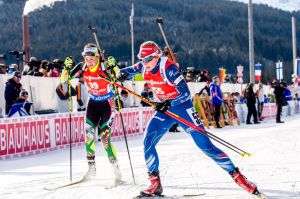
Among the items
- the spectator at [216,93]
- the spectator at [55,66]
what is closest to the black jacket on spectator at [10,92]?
the spectator at [55,66]

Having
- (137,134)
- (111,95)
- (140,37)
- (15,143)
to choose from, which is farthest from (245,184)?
(140,37)

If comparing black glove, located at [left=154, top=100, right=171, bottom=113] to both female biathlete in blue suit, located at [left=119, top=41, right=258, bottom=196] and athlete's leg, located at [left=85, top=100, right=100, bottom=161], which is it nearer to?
female biathlete in blue suit, located at [left=119, top=41, right=258, bottom=196]

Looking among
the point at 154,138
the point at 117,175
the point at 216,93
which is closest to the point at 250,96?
the point at 216,93

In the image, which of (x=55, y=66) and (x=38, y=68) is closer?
(x=55, y=66)

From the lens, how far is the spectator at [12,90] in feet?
45.7

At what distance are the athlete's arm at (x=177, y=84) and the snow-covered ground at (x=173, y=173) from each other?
1.13m

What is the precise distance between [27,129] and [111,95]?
4634 millimetres

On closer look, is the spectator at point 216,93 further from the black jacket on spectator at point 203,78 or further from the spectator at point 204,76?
the black jacket on spectator at point 203,78

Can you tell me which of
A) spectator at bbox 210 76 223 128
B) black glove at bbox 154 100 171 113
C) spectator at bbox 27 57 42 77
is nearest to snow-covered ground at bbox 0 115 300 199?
black glove at bbox 154 100 171 113

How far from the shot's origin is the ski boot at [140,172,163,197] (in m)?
7.37

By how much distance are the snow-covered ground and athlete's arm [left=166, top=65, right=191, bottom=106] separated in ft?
3.69

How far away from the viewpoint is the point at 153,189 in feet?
24.4

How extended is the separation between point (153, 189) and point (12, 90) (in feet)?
24.1

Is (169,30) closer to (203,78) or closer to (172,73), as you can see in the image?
(203,78)
